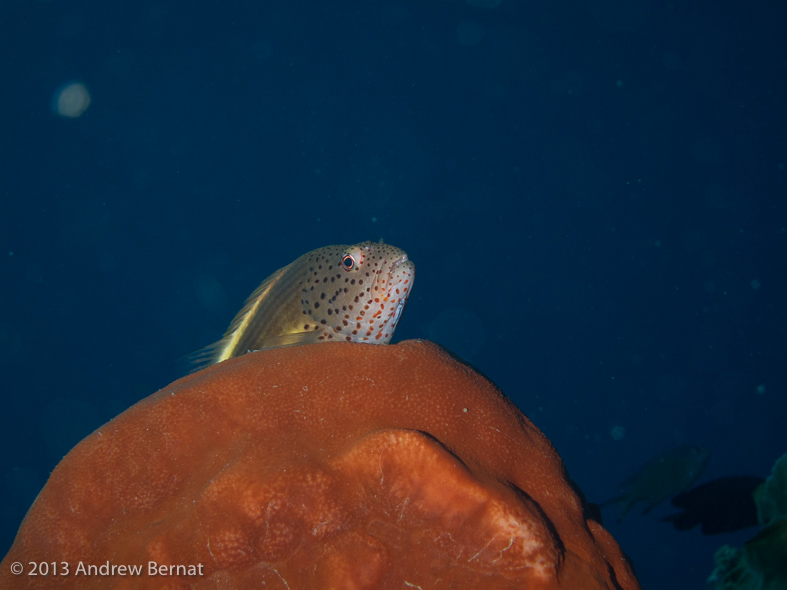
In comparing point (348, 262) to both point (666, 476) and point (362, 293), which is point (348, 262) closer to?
point (362, 293)

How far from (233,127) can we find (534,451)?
128 ft

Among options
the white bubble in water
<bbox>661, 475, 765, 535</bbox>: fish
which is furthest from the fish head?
the white bubble in water

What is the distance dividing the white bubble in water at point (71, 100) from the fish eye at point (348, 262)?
33483 mm

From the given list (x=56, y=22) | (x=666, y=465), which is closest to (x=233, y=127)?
(x=56, y=22)

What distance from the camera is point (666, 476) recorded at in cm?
782

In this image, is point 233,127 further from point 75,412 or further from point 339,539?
point 339,539

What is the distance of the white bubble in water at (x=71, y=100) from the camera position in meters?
26.1

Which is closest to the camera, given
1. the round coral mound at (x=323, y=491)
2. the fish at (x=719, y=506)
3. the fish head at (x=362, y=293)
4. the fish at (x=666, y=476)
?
the round coral mound at (x=323, y=491)

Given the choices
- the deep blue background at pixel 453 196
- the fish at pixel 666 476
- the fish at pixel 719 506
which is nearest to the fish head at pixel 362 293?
the fish at pixel 719 506

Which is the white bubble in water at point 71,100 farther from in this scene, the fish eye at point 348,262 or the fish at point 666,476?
the fish at point 666,476

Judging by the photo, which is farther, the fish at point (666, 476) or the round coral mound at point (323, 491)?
the fish at point (666, 476)

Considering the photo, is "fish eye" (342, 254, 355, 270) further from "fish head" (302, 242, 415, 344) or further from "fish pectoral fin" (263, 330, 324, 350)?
"fish pectoral fin" (263, 330, 324, 350)

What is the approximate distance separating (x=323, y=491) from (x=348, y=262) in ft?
7.18

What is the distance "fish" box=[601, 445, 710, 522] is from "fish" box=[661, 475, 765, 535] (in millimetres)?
1316
